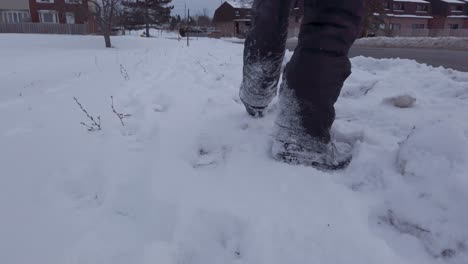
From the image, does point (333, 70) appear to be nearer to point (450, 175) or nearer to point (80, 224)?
point (450, 175)

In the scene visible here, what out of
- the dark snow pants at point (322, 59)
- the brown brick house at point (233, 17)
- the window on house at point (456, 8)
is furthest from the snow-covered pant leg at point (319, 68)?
the window on house at point (456, 8)

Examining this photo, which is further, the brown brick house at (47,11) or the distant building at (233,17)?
the distant building at (233,17)

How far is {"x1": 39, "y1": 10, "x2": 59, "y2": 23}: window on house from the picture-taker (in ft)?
116

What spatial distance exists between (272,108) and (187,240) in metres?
1.26

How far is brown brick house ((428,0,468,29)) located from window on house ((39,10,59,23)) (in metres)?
45.5

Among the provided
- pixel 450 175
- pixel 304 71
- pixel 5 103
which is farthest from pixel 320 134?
pixel 5 103

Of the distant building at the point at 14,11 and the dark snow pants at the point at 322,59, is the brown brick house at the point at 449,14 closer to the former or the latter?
the distant building at the point at 14,11

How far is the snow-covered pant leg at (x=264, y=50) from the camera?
1.63m

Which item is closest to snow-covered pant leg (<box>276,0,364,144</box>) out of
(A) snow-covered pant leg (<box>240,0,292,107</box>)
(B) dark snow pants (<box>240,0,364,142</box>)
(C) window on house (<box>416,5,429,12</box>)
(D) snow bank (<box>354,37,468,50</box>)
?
(B) dark snow pants (<box>240,0,364,142</box>)

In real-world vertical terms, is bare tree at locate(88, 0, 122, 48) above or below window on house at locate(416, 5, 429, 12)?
below

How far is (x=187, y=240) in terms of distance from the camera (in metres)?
0.97

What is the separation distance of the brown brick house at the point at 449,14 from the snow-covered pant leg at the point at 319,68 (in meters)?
51.0

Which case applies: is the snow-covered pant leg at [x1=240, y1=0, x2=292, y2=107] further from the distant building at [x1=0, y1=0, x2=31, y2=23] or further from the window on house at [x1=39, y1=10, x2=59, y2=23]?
the distant building at [x1=0, y1=0, x2=31, y2=23]

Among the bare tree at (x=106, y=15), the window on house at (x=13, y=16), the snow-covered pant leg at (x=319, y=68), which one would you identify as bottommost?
the snow-covered pant leg at (x=319, y=68)
